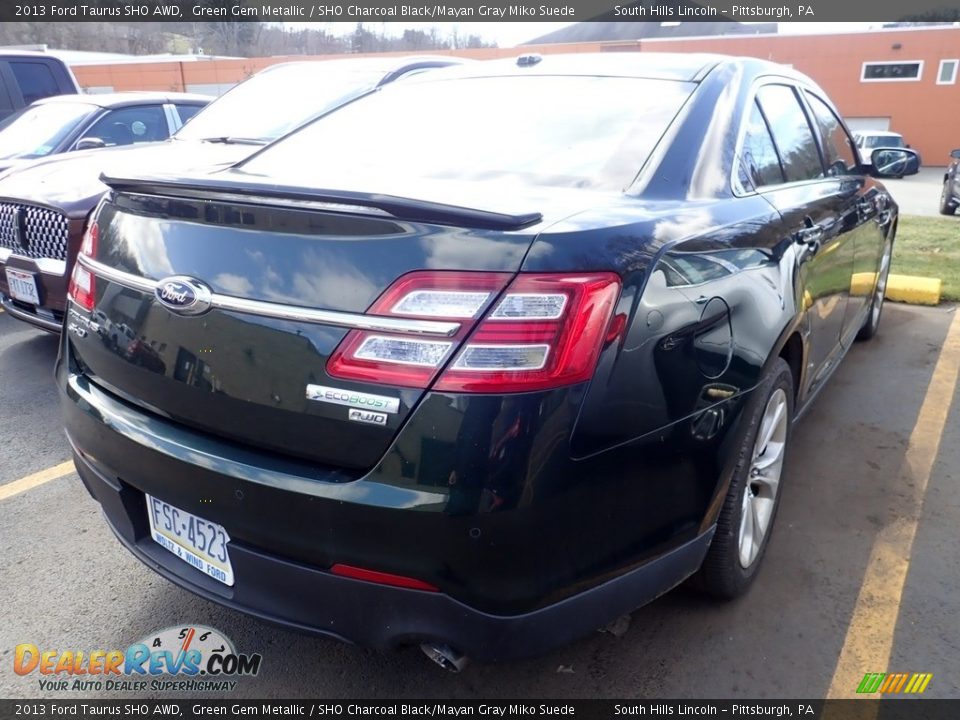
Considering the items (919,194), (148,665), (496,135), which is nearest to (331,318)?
(496,135)

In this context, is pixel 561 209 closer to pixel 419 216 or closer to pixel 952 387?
pixel 419 216

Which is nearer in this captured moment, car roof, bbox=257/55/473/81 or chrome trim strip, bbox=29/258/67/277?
chrome trim strip, bbox=29/258/67/277

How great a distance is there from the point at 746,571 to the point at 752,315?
2.89 ft

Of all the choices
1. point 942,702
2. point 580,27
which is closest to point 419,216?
point 942,702

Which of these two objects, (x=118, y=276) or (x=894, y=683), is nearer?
(x=118, y=276)

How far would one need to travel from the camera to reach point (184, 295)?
1743mm

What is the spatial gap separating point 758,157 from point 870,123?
3750 centimetres

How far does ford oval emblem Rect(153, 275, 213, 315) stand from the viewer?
172 cm

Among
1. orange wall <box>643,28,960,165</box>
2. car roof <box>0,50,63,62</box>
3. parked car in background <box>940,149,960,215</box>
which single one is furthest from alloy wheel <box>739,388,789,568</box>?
orange wall <box>643,28,960,165</box>

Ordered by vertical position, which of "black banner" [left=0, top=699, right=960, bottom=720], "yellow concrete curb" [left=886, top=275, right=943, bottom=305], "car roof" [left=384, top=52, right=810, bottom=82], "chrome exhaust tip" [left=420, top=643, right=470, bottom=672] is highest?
"car roof" [left=384, top=52, right=810, bottom=82]

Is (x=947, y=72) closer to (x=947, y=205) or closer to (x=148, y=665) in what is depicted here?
(x=947, y=205)

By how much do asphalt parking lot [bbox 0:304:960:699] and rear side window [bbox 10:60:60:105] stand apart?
21.9 ft

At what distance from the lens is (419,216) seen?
1.58m

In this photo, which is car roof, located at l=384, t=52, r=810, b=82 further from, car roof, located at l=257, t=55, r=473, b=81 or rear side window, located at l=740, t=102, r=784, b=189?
car roof, located at l=257, t=55, r=473, b=81
